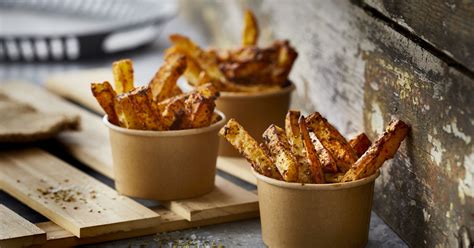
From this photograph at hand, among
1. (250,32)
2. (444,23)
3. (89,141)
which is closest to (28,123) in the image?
(89,141)

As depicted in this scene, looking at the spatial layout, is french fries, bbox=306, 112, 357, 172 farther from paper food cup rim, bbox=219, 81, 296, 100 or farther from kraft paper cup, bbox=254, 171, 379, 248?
paper food cup rim, bbox=219, 81, 296, 100

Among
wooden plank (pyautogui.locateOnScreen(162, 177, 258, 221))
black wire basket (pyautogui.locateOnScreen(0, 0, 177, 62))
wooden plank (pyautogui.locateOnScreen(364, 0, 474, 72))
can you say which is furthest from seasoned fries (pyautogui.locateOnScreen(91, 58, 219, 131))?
black wire basket (pyautogui.locateOnScreen(0, 0, 177, 62))

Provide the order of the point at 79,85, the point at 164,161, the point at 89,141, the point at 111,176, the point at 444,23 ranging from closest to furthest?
the point at 444,23, the point at 164,161, the point at 111,176, the point at 89,141, the point at 79,85

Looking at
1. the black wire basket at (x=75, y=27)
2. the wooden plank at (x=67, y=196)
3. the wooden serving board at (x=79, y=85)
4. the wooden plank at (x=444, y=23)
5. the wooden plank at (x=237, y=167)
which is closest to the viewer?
the wooden plank at (x=444, y=23)

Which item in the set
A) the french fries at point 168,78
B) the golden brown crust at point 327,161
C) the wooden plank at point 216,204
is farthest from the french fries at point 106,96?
the golden brown crust at point 327,161

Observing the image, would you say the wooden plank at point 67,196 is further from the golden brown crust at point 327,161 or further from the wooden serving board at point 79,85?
the wooden serving board at point 79,85

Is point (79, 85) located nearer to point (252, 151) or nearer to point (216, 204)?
point (216, 204)
